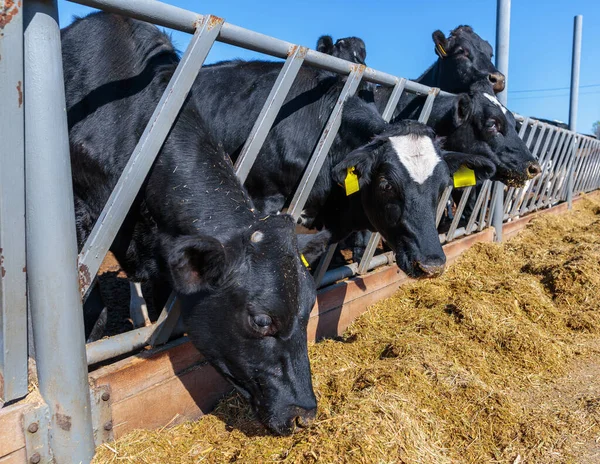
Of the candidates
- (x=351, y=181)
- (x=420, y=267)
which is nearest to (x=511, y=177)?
(x=351, y=181)

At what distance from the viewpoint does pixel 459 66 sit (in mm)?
6988

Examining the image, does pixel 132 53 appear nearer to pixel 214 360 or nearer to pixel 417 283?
pixel 214 360

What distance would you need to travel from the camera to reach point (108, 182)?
276cm

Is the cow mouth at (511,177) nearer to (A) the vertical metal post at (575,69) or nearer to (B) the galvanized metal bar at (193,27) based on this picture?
(B) the galvanized metal bar at (193,27)

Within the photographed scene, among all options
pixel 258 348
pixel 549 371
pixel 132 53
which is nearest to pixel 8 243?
pixel 258 348

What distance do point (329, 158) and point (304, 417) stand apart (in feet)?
7.73

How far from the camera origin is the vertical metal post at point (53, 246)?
1.88 m

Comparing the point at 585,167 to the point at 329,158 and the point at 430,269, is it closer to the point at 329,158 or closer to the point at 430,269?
the point at 329,158

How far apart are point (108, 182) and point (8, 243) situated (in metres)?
0.95

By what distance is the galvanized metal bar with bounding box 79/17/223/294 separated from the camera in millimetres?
2295

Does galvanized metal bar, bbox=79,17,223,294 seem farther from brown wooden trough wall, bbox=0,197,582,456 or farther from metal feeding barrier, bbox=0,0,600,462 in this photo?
brown wooden trough wall, bbox=0,197,582,456

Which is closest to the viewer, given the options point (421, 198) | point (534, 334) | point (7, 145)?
point (7, 145)

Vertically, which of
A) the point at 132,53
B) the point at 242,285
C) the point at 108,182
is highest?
the point at 132,53

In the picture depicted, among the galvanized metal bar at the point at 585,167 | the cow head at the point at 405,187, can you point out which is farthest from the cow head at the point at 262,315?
the galvanized metal bar at the point at 585,167
